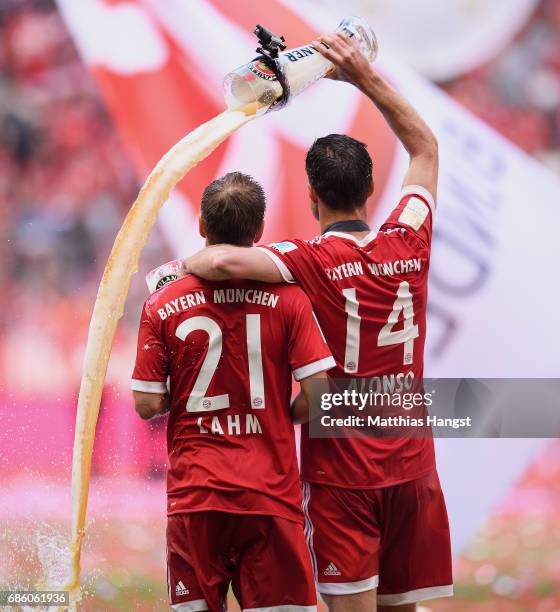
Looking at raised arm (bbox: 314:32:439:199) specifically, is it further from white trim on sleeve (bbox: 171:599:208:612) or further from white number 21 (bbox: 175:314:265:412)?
white trim on sleeve (bbox: 171:599:208:612)

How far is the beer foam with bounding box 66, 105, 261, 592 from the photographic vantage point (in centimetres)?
296

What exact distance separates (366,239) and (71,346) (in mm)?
1482

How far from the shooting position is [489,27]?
363cm

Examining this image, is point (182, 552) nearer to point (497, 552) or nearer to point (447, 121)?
point (497, 552)

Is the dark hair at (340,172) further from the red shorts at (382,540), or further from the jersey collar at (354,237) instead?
the red shorts at (382,540)

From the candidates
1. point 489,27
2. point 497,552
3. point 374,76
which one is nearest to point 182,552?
point 374,76

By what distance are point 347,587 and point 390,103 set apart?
1.18 meters

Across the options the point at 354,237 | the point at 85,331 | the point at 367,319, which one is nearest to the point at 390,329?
the point at 367,319

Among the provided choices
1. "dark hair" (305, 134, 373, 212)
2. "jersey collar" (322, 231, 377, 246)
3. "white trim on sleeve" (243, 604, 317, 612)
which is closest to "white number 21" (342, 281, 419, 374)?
"jersey collar" (322, 231, 377, 246)

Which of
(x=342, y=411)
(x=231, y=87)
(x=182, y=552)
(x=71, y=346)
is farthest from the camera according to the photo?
(x=71, y=346)

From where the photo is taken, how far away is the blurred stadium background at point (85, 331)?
351cm

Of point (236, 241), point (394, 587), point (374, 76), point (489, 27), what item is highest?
point (489, 27)

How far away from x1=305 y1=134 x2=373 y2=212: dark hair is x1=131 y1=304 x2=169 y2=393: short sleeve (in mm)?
537

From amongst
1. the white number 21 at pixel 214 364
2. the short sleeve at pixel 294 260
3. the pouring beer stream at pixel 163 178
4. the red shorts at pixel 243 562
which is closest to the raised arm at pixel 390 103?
the pouring beer stream at pixel 163 178
